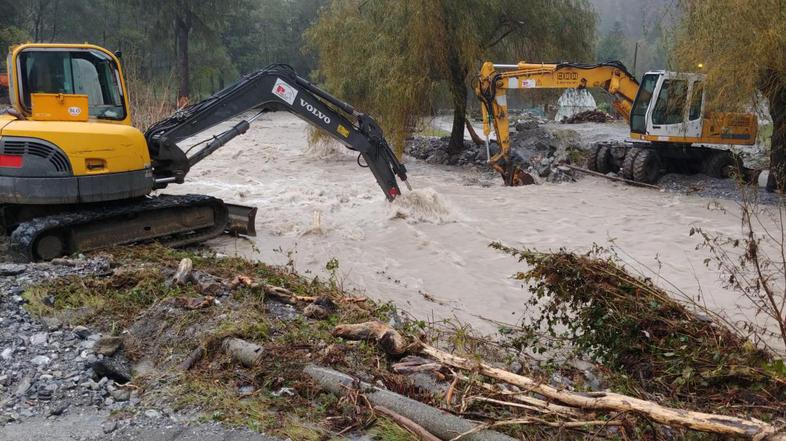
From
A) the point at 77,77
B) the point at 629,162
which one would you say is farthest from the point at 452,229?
the point at 629,162

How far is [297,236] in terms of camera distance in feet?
36.4

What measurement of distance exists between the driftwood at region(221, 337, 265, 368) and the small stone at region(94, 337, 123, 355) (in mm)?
732

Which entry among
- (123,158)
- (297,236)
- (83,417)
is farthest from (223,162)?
(83,417)

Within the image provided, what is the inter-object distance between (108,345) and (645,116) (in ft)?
45.1

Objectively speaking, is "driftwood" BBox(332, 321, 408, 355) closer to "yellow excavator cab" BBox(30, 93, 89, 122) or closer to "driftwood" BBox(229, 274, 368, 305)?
"driftwood" BBox(229, 274, 368, 305)

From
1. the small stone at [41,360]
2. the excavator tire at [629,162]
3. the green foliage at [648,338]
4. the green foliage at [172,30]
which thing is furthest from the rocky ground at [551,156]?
the green foliage at [172,30]

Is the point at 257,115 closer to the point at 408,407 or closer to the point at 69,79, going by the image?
the point at 69,79

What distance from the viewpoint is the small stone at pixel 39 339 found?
4.94 metres

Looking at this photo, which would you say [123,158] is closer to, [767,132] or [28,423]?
[28,423]

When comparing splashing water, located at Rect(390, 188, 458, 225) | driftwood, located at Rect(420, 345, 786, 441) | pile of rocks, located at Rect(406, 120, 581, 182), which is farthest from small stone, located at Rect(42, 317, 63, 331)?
pile of rocks, located at Rect(406, 120, 581, 182)

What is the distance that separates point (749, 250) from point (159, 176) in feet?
24.3

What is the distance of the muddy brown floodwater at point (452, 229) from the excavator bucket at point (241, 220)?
0.21 m

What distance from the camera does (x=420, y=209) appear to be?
1228cm

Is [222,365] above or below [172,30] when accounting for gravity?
below
